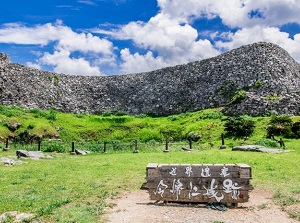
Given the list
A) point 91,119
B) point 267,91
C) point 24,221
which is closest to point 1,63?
point 91,119

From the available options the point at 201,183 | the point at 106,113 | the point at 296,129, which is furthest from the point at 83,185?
the point at 106,113

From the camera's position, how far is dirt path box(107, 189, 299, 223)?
8828 mm

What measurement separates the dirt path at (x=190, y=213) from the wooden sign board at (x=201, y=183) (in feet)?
1.04

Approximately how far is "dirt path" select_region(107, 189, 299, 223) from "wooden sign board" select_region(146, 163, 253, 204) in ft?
1.04

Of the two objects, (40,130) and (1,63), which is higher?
(1,63)

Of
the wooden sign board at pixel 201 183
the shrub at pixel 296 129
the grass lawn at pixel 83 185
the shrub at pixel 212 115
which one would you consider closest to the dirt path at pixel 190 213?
the wooden sign board at pixel 201 183

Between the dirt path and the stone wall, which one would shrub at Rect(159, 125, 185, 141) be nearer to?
the stone wall

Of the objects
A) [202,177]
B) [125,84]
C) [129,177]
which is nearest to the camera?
[202,177]

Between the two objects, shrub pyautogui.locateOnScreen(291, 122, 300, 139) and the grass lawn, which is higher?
shrub pyautogui.locateOnScreen(291, 122, 300, 139)

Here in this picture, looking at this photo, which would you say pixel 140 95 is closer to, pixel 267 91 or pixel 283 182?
pixel 267 91

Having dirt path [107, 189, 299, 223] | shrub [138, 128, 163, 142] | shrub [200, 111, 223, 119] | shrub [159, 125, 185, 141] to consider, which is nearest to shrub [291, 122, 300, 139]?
shrub [200, 111, 223, 119]

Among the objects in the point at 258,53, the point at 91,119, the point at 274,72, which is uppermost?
the point at 258,53

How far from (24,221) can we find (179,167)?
4888 mm

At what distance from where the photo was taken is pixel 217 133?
3469 cm
